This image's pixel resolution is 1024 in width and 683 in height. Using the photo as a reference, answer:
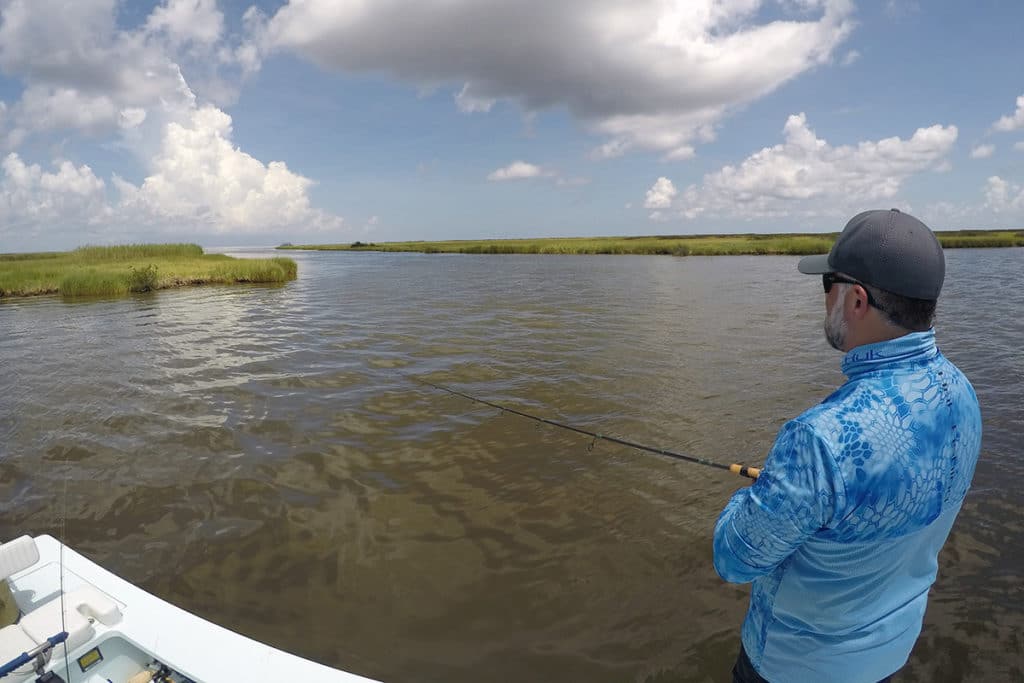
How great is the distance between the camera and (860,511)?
193cm

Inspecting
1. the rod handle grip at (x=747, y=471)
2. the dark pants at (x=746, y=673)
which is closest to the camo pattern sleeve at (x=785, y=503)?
the dark pants at (x=746, y=673)

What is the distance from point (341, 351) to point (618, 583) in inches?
519

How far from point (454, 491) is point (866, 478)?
6496mm

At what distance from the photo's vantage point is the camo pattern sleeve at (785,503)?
188 centimetres

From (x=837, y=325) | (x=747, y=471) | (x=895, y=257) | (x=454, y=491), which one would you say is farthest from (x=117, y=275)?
(x=895, y=257)

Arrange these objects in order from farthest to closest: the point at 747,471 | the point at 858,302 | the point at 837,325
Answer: the point at 747,471 → the point at 837,325 → the point at 858,302

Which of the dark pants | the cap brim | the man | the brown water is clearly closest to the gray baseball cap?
the man

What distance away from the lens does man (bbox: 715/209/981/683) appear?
1.89 metres

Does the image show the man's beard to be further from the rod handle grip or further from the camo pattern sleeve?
the rod handle grip

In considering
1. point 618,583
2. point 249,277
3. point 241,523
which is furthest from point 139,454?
point 249,277

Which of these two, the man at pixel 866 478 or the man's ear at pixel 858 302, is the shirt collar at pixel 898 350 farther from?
the man's ear at pixel 858 302

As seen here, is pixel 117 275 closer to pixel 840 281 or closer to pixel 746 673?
pixel 746 673

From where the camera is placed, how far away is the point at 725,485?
7797 mm

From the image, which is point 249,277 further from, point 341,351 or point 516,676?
point 516,676
